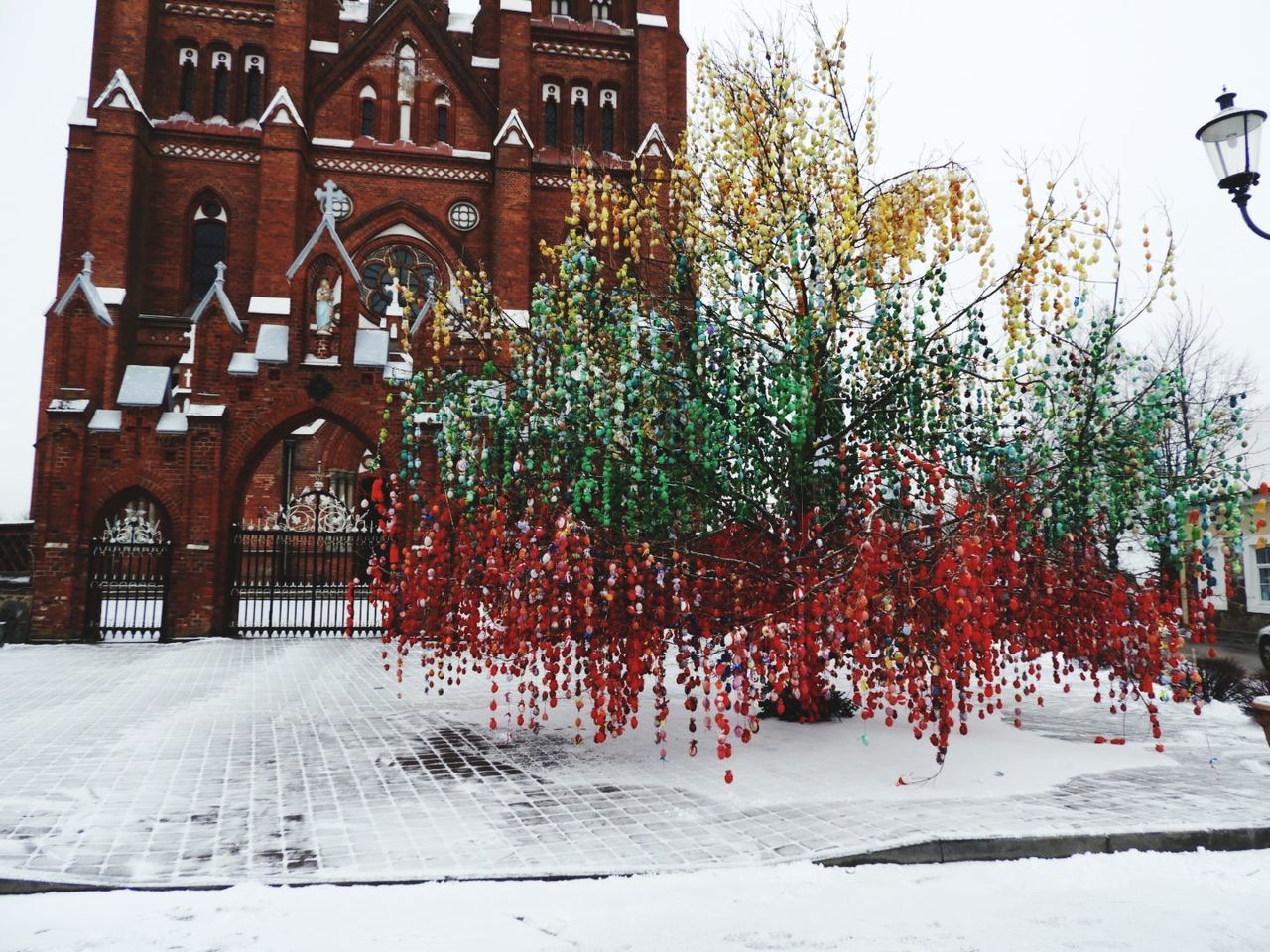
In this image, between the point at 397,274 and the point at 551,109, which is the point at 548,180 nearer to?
the point at 551,109

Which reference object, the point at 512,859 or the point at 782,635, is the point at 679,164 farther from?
the point at 512,859

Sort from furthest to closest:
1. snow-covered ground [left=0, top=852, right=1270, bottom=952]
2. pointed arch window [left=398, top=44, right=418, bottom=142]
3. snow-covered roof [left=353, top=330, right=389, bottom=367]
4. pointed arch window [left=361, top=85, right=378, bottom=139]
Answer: pointed arch window [left=398, top=44, right=418, bottom=142]
pointed arch window [left=361, top=85, right=378, bottom=139]
snow-covered roof [left=353, top=330, right=389, bottom=367]
snow-covered ground [left=0, top=852, right=1270, bottom=952]

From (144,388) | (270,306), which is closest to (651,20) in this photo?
(270,306)

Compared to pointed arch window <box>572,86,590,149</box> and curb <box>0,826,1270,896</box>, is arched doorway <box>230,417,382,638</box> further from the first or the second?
curb <box>0,826,1270,896</box>

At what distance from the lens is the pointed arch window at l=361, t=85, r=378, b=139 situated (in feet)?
80.9


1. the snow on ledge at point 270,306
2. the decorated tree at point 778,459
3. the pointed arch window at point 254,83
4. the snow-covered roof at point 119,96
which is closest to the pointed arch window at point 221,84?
the pointed arch window at point 254,83

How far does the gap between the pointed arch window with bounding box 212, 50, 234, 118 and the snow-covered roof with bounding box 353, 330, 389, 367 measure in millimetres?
13093

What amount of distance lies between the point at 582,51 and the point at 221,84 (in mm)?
10625

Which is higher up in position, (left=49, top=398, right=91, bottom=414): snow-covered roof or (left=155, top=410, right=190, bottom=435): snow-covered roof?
(left=49, top=398, right=91, bottom=414): snow-covered roof

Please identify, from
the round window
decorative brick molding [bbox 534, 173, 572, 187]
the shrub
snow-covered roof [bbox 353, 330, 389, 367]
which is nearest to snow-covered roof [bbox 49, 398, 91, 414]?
snow-covered roof [bbox 353, 330, 389, 367]

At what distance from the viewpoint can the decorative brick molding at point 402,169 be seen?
24.1 m

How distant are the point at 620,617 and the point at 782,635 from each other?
1156 millimetres

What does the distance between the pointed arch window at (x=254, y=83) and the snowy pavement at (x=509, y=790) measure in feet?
68.2

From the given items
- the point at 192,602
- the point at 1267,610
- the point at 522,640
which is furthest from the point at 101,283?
the point at 1267,610
